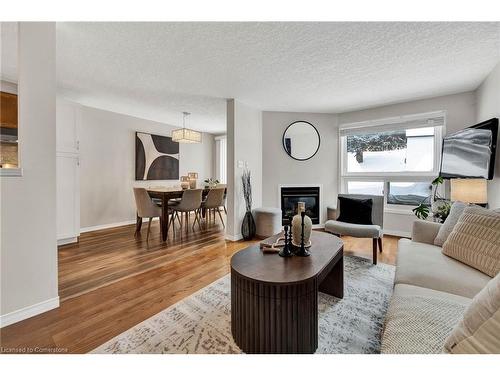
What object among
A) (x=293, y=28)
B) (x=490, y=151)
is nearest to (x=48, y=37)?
(x=293, y=28)

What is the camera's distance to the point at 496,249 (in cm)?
141

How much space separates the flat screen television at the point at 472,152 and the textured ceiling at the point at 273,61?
0.69 meters

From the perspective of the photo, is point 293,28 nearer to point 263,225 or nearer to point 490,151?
point 490,151

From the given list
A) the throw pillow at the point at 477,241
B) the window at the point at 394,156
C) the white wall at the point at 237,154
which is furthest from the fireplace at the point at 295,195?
the throw pillow at the point at 477,241

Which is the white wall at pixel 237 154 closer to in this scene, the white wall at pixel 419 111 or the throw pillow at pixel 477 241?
the white wall at pixel 419 111

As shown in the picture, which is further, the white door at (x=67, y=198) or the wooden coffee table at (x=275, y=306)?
the white door at (x=67, y=198)

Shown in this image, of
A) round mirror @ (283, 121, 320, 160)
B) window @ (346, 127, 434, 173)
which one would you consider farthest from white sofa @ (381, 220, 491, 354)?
round mirror @ (283, 121, 320, 160)

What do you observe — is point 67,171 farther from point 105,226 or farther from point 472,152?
point 472,152

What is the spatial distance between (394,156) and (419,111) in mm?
771

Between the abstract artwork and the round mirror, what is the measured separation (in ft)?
9.33

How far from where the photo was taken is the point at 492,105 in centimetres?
260

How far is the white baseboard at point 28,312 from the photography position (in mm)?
1552
